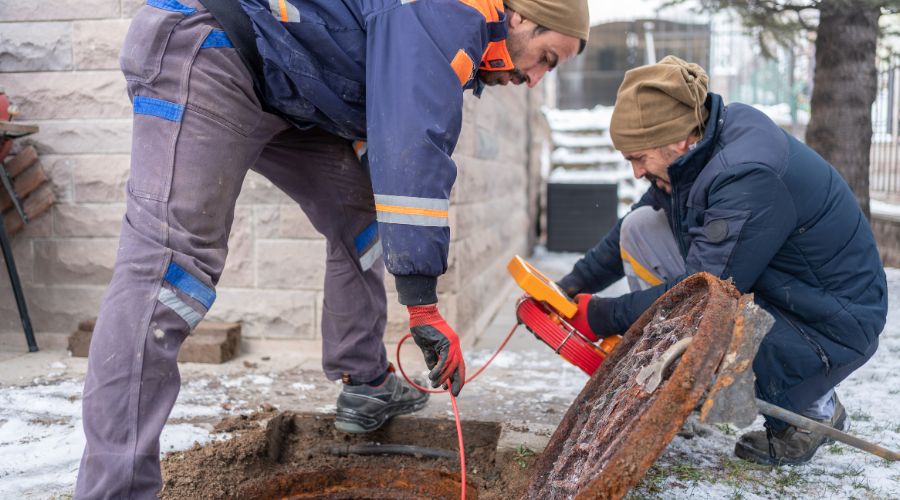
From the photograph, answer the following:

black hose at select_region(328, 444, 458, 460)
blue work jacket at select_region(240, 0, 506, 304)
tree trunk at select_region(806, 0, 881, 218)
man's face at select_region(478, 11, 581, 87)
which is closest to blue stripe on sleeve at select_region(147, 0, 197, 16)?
blue work jacket at select_region(240, 0, 506, 304)

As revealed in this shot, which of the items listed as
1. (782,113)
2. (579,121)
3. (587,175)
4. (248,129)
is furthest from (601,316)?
(782,113)

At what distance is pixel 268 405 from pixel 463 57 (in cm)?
157

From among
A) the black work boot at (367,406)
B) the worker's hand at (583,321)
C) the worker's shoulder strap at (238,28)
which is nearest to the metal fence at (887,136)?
the worker's hand at (583,321)

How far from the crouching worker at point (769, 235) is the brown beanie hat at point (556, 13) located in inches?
14.2

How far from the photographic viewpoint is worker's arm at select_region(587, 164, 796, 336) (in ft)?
6.49

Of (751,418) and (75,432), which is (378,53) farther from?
(75,432)

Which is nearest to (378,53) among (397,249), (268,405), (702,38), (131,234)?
(397,249)

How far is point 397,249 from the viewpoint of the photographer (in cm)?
169

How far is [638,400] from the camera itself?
1573mm

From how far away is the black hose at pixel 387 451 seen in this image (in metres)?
2.42

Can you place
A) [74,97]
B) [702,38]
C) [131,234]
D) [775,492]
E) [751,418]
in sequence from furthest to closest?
[702,38] < [74,97] < [775,492] < [131,234] < [751,418]

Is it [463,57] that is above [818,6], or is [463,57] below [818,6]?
below

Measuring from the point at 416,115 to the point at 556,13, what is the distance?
514 mm

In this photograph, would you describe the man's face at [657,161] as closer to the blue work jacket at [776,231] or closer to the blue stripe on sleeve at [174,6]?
the blue work jacket at [776,231]
